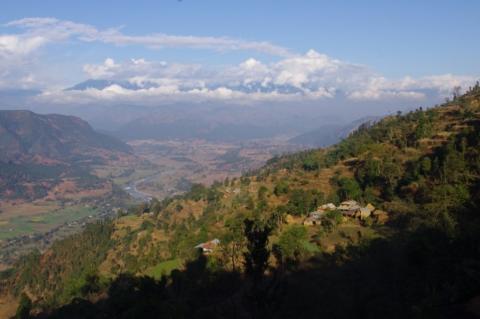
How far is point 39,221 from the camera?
171 m

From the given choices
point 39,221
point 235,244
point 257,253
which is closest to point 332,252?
point 235,244

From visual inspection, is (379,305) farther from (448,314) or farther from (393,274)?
(393,274)

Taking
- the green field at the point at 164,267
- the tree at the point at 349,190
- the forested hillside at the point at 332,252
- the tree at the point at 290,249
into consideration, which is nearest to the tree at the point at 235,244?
the forested hillside at the point at 332,252

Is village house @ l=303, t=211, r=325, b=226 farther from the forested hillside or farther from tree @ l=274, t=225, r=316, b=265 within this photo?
tree @ l=274, t=225, r=316, b=265

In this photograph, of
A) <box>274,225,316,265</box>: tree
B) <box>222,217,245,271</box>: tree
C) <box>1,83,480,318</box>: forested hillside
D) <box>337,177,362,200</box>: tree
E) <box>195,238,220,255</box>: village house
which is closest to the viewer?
<box>1,83,480,318</box>: forested hillside

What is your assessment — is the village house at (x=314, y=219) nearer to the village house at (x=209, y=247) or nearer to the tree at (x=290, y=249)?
the tree at (x=290, y=249)

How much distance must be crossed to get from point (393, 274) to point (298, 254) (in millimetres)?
8507

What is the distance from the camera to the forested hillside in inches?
886

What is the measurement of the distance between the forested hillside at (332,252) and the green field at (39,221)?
3226 inches

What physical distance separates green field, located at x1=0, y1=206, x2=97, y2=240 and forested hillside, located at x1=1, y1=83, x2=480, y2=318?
269 ft

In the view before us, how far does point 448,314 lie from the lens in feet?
64.5

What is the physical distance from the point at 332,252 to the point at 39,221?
16027cm

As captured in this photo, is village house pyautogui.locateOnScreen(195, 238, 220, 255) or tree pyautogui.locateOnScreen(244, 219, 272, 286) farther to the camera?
village house pyautogui.locateOnScreen(195, 238, 220, 255)

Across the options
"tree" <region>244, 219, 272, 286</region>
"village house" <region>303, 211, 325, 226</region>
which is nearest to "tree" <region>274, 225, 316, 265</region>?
"village house" <region>303, 211, 325, 226</region>
